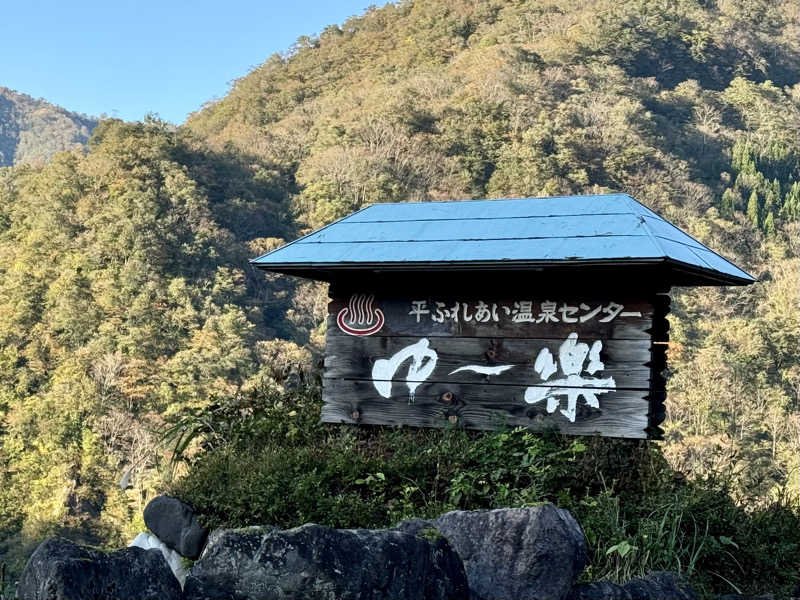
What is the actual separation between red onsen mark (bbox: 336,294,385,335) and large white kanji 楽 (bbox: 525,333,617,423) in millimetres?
1203

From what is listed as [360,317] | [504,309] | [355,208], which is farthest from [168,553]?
[355,208]

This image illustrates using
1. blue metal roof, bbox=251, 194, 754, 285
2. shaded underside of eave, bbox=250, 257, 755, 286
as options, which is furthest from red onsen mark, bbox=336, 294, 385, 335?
blue metal roof, bbox=251, 194, 754, 285

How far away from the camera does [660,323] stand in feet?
19.5

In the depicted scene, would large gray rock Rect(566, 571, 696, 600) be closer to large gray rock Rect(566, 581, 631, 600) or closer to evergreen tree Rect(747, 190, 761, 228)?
large gray rock Rect(566, 581, 631, 600)

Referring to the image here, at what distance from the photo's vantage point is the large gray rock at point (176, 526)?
552 cm

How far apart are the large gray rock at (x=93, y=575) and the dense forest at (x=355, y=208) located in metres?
2.21

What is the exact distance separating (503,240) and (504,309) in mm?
484

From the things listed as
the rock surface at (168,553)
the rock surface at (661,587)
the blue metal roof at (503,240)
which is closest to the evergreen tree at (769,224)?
the blue metal roof at (503,240)

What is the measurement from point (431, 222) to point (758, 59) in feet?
181

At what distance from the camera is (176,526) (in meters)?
5.62

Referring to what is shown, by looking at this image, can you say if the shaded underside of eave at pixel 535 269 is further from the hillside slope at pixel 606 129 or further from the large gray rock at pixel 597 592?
the hillside slope at pixel 606 129

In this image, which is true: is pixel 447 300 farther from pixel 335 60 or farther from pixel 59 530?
pixel 335 60

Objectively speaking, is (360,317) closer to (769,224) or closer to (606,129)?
(769,224)

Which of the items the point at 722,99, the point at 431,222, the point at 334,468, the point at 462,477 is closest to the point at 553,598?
the point at 462,477
